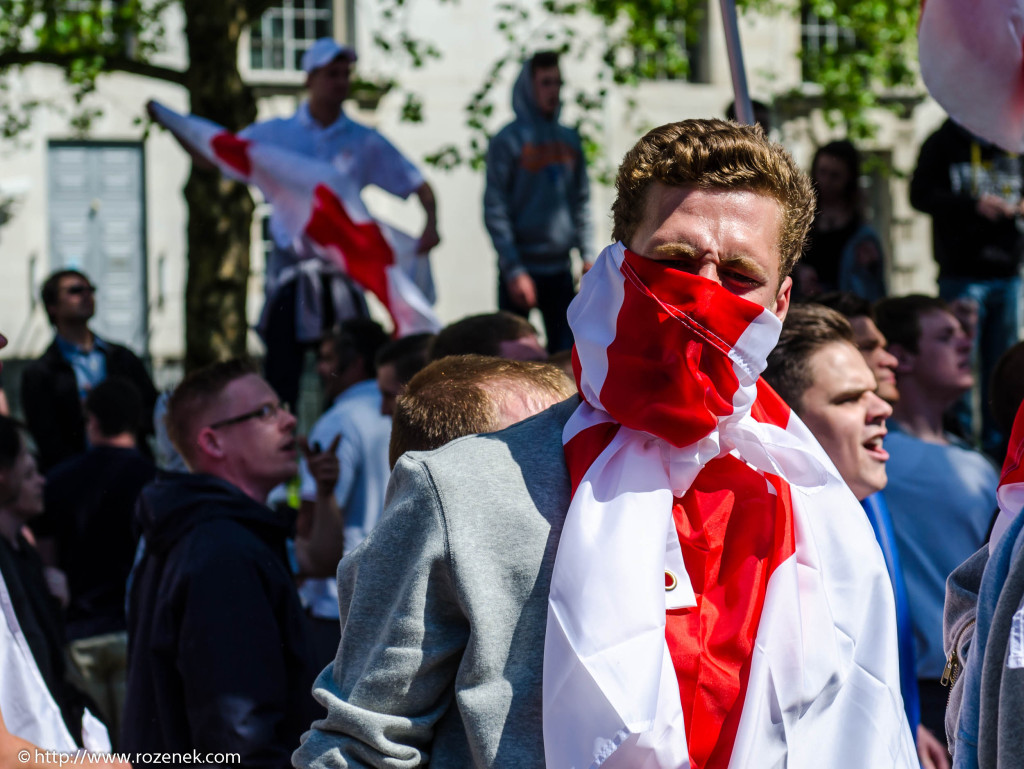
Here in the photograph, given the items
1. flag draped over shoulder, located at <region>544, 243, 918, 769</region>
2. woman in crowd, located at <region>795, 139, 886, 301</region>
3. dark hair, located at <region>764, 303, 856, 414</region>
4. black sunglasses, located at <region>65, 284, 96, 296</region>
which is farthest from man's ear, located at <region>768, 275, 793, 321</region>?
black sunglasses, located at <region>65, 284, 96, 296</region>

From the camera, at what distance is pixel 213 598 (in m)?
3.55

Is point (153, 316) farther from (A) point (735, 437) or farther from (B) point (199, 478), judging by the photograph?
(A) point (735, 437)

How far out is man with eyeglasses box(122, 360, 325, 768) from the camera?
3.47 metres

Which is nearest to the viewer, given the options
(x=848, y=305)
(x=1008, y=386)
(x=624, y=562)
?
(x=624, y=562)

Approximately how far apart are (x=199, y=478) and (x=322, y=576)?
62.5 inches

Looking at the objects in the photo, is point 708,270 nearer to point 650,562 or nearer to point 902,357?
point 650,562

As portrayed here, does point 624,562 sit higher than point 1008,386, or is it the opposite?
point 624,562

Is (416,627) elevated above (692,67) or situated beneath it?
situated beneath

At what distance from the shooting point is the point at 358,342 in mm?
6750

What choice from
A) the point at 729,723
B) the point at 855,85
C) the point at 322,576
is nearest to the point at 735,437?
the point at 729,723

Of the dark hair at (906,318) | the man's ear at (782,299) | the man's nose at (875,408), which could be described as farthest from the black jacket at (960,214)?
the man's ear at (782,299)

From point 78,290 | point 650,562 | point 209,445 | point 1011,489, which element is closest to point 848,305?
point 209,445

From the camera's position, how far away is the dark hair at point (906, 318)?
5.46 m

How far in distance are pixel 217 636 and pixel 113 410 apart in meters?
3.12
